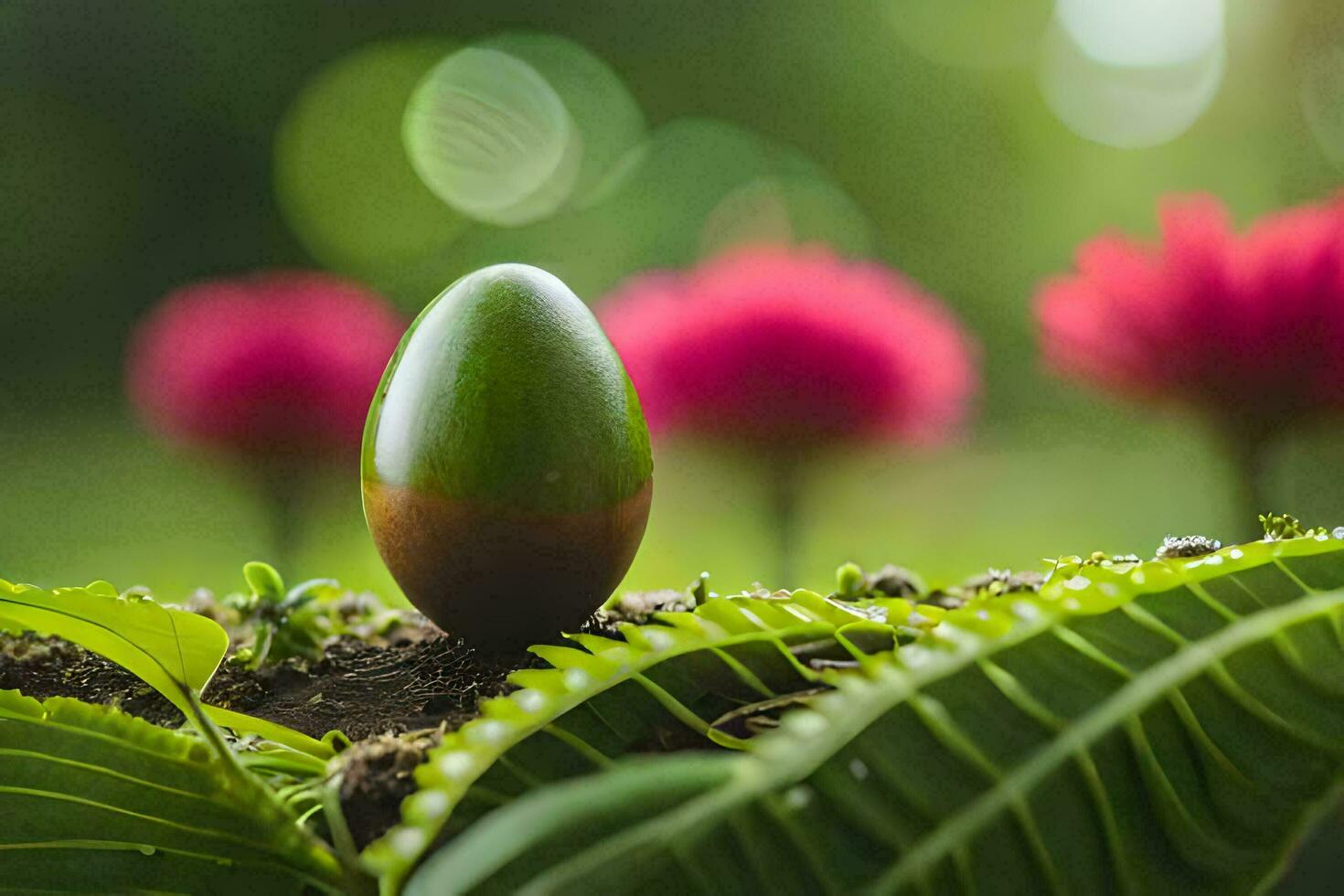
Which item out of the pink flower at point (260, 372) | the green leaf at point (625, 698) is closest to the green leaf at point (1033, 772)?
the green leaf at point (625, 698)

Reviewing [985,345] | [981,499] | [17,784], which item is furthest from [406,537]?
[985,345]

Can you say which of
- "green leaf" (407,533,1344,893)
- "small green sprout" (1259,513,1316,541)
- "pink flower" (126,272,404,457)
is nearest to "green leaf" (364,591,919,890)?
"green leaf" (407,533,1344,893)

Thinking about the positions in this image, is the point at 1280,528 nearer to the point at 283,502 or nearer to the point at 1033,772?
the point at 1033,772

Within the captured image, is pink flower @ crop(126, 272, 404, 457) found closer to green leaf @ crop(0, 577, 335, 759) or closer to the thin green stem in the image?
the thin green stem

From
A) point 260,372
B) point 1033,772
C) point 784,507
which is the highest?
point 260,372

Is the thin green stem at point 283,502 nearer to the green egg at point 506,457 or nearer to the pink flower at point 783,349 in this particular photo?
the pink flower at point 783,349

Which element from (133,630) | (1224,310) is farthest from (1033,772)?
(1224,310)

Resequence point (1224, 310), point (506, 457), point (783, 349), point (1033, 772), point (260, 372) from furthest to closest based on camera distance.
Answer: point (260, 372)
point (783, 349)
point (1224, 310)
point (506, 457)
point (1033, 772)
